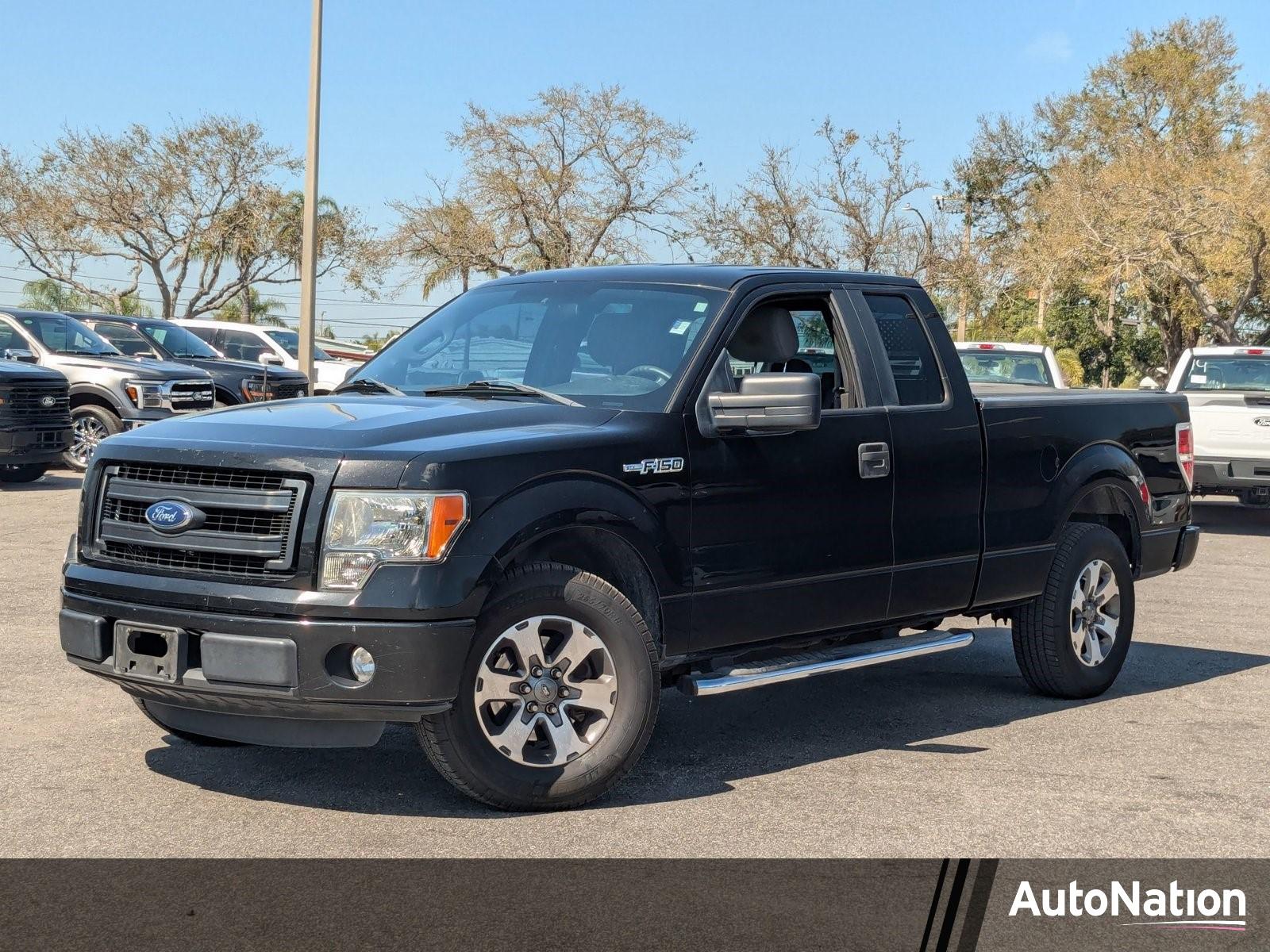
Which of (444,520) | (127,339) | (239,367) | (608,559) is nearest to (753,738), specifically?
(608,559)

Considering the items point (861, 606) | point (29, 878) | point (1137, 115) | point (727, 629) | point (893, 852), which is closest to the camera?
point (29, 878)

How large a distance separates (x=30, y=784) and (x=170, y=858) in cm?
112

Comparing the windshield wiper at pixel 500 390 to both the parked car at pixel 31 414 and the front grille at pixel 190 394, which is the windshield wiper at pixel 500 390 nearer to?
the parked car at pixel 31 414

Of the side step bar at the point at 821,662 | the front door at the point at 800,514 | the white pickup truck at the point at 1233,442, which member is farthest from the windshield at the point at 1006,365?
the front door at the point at 800,514

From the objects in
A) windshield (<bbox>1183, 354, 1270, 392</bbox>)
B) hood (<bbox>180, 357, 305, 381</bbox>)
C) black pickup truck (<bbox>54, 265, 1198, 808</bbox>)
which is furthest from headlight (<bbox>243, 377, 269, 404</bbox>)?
black pickup truck (<bbox>54, 265, 1198, 808</bbox>)

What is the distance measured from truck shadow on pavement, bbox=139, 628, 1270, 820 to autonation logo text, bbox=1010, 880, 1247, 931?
1434mm

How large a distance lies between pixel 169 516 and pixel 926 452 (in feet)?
10.4

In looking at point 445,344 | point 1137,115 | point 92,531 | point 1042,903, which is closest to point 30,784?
point 92,531

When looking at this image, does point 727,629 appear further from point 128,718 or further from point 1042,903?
point 128,718

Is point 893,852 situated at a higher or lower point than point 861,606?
lower

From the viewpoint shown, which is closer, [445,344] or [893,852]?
[893,852]

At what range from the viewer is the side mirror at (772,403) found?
5699mm

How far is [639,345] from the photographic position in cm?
620

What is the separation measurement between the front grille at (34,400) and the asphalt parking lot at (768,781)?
29.3 feet
